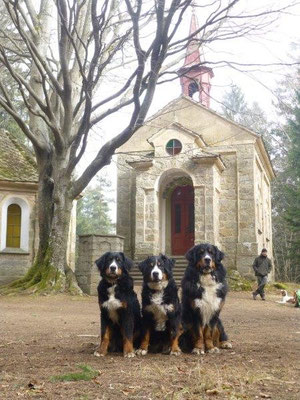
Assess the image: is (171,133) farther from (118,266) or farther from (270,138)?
(270,138)

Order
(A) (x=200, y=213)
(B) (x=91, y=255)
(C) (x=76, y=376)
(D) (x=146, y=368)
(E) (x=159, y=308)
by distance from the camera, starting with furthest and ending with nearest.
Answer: (A) (x=200, y=213) → (B) (x=91, y=255) → (E) (x=159, y=308) → (D) (x=146, y=368) → (C) (x=76, y=376)

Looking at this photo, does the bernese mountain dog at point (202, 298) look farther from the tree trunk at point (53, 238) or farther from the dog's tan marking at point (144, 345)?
the tree trunk at point (53, 238)

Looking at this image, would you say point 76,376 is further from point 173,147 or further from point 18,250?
point 173,147

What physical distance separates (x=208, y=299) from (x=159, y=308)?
0.61m

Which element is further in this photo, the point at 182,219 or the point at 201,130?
the point at 201,130

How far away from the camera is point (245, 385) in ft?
13.7

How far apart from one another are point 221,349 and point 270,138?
45.3 meters

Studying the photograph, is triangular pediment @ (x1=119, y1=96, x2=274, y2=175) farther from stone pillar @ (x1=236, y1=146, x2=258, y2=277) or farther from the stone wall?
the stone wall

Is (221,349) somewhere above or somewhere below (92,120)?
below

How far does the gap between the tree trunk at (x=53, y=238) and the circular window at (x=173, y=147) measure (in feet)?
26.3

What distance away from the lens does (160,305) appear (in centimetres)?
568

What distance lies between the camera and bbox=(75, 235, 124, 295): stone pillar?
16.0m

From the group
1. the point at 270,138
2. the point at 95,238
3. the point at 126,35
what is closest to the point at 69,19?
the point at 126,35

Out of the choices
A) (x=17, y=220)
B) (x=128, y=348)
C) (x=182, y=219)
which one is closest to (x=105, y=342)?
(x=128, y=348)
